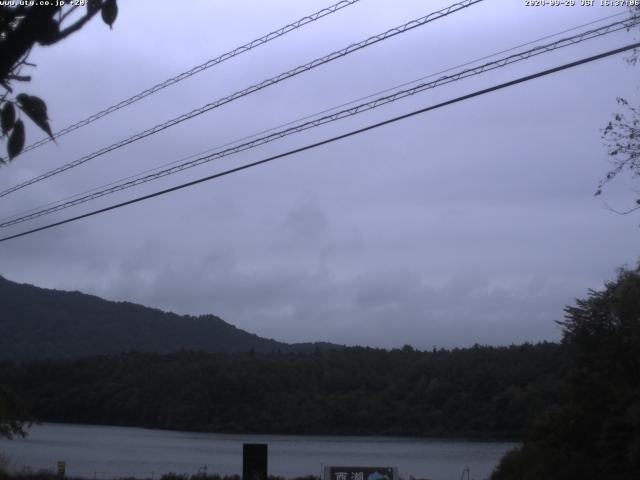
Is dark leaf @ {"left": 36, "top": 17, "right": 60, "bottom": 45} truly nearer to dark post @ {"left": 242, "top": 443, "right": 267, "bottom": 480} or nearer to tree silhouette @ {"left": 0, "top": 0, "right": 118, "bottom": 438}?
tree silhouette @ {"left": 0, "top": 0, "right": 118, "bottom": 438}

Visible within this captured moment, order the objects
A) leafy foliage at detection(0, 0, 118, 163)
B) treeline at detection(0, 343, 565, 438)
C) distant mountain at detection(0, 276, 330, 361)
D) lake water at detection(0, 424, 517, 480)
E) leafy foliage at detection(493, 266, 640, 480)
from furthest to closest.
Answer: distant mountain at detection(0, 276, 330, 361) < treeline at detection(0, 343, 565, 438) < lake water at detection(0, 424, 517, 480) < leafy foliage at detection(493, 266, 640, 480) < leafy foliage at detection(0, 0, 118, 163)

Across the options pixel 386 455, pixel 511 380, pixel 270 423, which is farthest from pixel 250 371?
pixel 511 380


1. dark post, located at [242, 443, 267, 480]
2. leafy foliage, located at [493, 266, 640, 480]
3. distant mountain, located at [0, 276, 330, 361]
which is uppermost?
distant mountain, located at [0, 276, 330, 361]

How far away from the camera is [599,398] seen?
19219 mm

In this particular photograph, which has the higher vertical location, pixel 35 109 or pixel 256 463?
pixel 35 109

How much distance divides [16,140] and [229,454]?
3022 centimetres

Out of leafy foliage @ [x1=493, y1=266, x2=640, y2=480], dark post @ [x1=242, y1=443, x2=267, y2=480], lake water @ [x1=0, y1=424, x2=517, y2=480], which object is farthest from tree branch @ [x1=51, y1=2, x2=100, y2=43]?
lake water @ [x1=0, y1=424, x2=517, y2=480]

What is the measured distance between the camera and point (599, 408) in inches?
754

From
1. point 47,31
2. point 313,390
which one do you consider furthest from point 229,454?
point 47,31

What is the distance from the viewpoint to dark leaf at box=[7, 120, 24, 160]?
12.8ft

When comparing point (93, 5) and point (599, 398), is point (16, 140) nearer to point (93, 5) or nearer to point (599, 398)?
point (93, 5)

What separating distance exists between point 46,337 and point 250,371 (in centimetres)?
3624

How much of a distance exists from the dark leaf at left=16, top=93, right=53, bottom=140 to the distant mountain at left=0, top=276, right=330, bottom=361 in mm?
56641

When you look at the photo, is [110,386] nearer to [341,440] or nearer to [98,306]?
[341,440]
